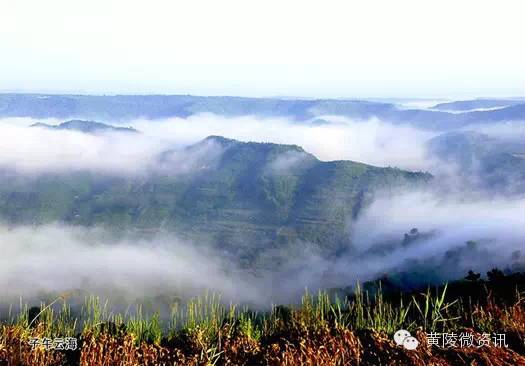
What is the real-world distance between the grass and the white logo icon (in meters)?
0.12

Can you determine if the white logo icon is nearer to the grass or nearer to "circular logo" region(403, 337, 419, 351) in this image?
"circular logo" region(403, 337, 419, 351)

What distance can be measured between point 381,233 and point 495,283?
518ft

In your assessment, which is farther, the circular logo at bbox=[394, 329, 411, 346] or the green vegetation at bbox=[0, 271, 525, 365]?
the circular logo at bbox=[394, 329, 411, 346]

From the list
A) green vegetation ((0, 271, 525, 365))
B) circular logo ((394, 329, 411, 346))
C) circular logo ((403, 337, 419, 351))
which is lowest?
green vegetation ((0, 271, 525, 365))

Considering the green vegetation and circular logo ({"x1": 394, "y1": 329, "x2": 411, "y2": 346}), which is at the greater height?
circular logo ({"x1": 394, "y1": 329, "x2": 411, "y2": 346})

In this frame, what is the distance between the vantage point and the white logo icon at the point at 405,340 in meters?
5.58

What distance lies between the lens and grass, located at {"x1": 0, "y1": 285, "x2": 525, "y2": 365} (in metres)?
5.53

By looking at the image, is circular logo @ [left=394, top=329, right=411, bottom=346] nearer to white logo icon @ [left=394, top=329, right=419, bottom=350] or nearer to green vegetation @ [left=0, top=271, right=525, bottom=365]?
white logo icon @ [left=394, top=329, right=419, bottom=350]

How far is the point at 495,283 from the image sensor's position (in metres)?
8.51

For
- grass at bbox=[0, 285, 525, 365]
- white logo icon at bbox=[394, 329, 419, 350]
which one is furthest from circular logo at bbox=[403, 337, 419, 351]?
grass at bbox=[0, 285, 525, 365]

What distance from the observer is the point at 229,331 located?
20.1ft

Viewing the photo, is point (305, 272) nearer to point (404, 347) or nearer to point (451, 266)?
point (451, 266)

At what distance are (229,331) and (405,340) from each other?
189cm

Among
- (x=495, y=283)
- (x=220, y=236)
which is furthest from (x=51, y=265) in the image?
(x=495, y=283)
